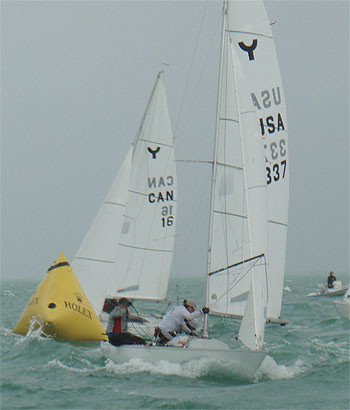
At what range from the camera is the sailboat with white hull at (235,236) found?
12.8 metres

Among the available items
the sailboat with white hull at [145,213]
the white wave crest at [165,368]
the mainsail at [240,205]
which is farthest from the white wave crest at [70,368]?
the sailboat with white hull at [145,213]

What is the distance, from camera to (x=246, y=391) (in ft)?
38.7

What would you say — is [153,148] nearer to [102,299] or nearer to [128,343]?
[102,299]

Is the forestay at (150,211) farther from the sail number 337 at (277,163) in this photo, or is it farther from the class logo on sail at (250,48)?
the sail number 337 at (277,163)

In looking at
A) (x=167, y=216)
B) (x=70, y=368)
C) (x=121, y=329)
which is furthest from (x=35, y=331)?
(x=167, y=216)

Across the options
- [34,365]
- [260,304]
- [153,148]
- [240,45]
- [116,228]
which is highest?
[240,45]

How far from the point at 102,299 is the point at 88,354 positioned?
13.9 ft

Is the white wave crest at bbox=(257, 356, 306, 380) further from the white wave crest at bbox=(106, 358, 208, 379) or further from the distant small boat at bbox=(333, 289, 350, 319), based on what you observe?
the distant small boat at bbox=(333, 289, 350, 319)

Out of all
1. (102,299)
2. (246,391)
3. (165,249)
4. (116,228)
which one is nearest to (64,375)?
(246,391)

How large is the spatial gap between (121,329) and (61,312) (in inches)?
75.1

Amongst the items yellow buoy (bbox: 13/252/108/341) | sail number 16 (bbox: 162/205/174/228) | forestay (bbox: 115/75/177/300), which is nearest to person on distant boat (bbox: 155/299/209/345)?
yellow buoy (bbox: 13/252/108/341)

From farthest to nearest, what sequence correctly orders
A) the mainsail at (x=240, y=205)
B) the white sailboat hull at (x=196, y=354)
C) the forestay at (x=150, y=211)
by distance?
1. the forestay at (x=150, y=211)
2. the mainsail at (x=240, y=205)
3. the white sailboat hull at (x=196, y=354)

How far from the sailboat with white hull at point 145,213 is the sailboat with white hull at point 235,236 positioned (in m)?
5.97

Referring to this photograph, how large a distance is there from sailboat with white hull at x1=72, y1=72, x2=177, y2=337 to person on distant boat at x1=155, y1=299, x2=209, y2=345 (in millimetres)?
6504
